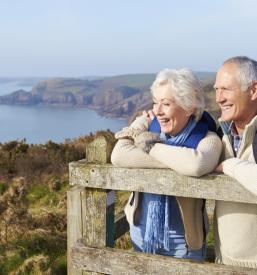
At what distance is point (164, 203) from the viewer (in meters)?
3.09

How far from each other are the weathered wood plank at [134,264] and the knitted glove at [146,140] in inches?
27.1

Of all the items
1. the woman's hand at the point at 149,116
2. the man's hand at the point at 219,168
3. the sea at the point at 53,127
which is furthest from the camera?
the sea at the point at 53,127

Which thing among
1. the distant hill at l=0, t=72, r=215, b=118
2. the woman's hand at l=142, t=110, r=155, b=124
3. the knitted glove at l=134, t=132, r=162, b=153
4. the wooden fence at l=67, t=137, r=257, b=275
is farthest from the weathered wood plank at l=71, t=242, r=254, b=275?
the distant hill at l=0, t=72, r=215, b=118

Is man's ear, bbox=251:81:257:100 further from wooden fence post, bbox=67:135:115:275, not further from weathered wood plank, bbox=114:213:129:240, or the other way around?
weathered wood plank, bbox=114:213:129:240

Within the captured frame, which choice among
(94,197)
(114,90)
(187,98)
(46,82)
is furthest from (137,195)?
(46,82)

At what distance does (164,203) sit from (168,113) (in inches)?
22.6

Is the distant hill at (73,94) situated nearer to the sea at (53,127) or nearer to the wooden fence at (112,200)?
the sea at (53,127)

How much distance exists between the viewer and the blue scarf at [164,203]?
9.74 feet

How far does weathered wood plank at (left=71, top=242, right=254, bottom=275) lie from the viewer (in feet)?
9.42

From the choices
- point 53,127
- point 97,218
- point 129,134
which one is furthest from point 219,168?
point 53,127

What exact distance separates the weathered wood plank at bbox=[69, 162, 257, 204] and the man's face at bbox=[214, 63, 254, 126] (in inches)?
18.2

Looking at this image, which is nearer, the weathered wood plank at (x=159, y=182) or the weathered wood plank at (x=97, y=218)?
the weathered wood plank at (x=159, y=182)

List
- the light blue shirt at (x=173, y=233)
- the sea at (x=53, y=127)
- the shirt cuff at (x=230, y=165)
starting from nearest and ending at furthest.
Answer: the shirt cuff at (x=230, y=165), the light blue shirt at (x=173, y=233), the sea at (x=53, y=127)

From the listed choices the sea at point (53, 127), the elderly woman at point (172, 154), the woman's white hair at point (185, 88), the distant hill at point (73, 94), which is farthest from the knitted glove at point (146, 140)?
the distant hill at point (73, 94)
